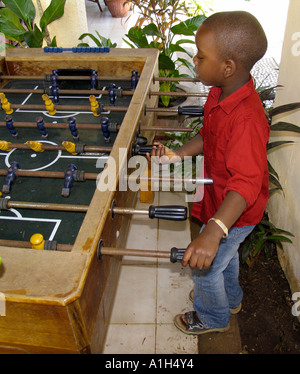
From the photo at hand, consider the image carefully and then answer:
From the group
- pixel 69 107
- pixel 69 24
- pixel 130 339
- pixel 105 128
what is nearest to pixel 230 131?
pixel 105 128

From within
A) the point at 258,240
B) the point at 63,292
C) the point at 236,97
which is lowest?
the point at 258,240

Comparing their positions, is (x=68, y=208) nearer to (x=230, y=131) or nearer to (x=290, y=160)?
(x=230, y=131)

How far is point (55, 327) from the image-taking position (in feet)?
3.52

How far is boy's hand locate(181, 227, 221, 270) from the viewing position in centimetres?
119

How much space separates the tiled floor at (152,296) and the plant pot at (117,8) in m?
5.54

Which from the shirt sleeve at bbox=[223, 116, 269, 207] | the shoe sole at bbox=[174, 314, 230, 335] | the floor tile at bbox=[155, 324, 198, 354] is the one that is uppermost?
the shirt sleeve at bbox=[223, 116, 269, 207]

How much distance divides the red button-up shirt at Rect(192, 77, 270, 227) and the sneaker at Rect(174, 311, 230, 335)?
77 cm

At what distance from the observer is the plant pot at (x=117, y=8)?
7215 mm

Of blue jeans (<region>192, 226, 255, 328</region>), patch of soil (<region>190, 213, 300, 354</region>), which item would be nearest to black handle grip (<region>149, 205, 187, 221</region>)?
Result: blue jeans (<region>192, 226, 255, 328</region>)

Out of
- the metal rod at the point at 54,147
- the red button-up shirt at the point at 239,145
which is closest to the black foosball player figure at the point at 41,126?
the metal rod at the point at 54,147

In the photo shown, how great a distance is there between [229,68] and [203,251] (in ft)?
2.23

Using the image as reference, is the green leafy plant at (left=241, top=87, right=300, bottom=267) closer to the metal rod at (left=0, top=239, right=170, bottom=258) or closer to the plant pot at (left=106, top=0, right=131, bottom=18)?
the metal rod at (left=0, top=239, right=170, bottom=258)

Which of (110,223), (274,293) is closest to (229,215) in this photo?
(110,223)

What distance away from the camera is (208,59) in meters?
1.36
